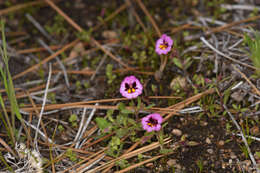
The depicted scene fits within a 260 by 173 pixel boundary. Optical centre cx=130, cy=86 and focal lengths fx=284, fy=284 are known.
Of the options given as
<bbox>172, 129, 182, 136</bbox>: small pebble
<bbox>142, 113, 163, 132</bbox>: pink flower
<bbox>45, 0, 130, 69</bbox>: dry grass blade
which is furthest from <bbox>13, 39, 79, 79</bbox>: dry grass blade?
<bbox>172, 129, 182, 136</bbox>: small pebble

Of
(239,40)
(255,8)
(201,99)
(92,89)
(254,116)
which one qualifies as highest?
(255,8)

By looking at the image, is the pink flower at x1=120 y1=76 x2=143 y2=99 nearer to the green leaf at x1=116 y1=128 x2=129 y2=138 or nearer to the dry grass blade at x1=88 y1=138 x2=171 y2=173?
the green leaf at x1=116 y1=128 x2=129 y2=138

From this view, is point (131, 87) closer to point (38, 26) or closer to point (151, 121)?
point (151, 121)

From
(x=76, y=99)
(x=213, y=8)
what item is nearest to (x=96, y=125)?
(x=76, y=99)

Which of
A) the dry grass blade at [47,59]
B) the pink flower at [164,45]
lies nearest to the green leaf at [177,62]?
the pink flower at [164,45]

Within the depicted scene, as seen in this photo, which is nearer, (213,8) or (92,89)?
(92,89)

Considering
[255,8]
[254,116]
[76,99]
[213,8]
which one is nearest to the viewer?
[254,116]

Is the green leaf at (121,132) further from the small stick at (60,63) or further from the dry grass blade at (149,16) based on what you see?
the dry grass blade at (149,16)

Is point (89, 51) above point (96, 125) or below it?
above

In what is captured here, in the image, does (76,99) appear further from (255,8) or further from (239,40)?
(255,8)
